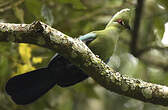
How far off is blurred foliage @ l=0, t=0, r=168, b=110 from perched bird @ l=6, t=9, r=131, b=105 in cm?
31

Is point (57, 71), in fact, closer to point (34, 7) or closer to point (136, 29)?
point (34, 7)

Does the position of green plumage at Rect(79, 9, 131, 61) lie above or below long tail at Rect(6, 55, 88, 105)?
above

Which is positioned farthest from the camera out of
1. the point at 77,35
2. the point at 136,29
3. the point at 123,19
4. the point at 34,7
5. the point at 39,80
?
the point at 136,29

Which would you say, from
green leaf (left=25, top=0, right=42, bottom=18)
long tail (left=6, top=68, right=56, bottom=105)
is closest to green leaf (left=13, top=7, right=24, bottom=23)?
green leaf (left=25, top=0, right=42, bottom=18)

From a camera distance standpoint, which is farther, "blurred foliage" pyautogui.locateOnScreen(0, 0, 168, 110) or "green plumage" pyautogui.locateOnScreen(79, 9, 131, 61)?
"blurred foliage" pyautogui.locateOnScreen(0, 0, 168, 110)

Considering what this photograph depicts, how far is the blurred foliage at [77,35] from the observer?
2895mm

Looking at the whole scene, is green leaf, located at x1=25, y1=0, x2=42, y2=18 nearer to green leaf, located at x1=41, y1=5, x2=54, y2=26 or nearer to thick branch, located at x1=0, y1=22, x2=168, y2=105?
green leaf, located at x1=41, y1=5, x2=54, y2=26

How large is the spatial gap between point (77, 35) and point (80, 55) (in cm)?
102

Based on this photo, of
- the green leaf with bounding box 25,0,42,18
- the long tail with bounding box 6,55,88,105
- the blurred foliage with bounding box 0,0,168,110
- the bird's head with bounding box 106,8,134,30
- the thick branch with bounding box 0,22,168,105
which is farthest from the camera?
the blurred foliage with bounding box 0,0,168,110

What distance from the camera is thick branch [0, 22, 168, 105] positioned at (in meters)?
1.79

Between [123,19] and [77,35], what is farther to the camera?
[77,35]

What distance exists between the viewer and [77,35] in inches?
113

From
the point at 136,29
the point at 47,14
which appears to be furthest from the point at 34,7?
the point at 136,29

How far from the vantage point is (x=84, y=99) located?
428cm
